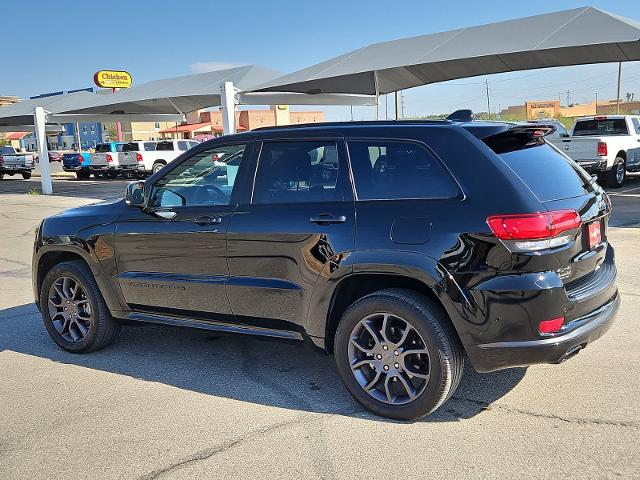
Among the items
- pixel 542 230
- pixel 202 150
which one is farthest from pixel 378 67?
pixel 542 230

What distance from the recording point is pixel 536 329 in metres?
3.29

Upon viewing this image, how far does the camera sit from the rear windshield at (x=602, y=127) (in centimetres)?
1670

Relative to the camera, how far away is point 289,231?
12.9ft

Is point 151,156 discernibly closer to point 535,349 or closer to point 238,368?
point 238,368

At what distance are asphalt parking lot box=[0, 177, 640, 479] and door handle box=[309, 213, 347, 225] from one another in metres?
1.18

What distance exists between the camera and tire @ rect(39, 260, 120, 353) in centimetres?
500

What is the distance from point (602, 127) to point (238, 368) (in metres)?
15.6

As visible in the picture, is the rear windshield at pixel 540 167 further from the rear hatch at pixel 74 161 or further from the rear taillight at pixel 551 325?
the rear hatch at pixel 74 161

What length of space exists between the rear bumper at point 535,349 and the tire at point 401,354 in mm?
159

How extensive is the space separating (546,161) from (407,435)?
187 cm

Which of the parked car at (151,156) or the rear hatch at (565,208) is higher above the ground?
the parked car at (151,156)

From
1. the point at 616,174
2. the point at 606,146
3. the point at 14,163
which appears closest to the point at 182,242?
the point at 606,146

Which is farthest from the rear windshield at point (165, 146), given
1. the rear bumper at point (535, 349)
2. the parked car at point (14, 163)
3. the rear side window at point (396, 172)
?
the rear bumper at point (535, 349)

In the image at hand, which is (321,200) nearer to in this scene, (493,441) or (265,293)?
(265,293)
